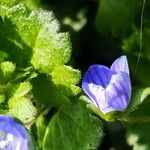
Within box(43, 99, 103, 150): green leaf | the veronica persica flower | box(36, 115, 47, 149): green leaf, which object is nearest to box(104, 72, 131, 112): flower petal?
the veronica persica flower

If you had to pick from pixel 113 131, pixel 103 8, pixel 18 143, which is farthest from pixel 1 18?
pixel 113 131

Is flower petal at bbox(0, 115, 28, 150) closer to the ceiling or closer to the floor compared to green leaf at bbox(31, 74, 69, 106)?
closer to the ceiling

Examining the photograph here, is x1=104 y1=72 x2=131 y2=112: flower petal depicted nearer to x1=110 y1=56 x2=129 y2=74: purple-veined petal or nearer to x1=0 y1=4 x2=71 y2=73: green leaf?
x1=110 y1=56 x2=129 y2=74: purple-veined petal

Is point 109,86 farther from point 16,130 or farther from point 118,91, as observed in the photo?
point 16,130

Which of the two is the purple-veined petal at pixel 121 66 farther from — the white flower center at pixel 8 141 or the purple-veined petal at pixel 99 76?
the white flower center at pixel 8 141

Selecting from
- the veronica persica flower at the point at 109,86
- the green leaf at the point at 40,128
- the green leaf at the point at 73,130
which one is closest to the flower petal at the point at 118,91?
the veronica persica flower at the point at 109,86

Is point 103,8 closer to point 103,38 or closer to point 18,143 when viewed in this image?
point 103,38
